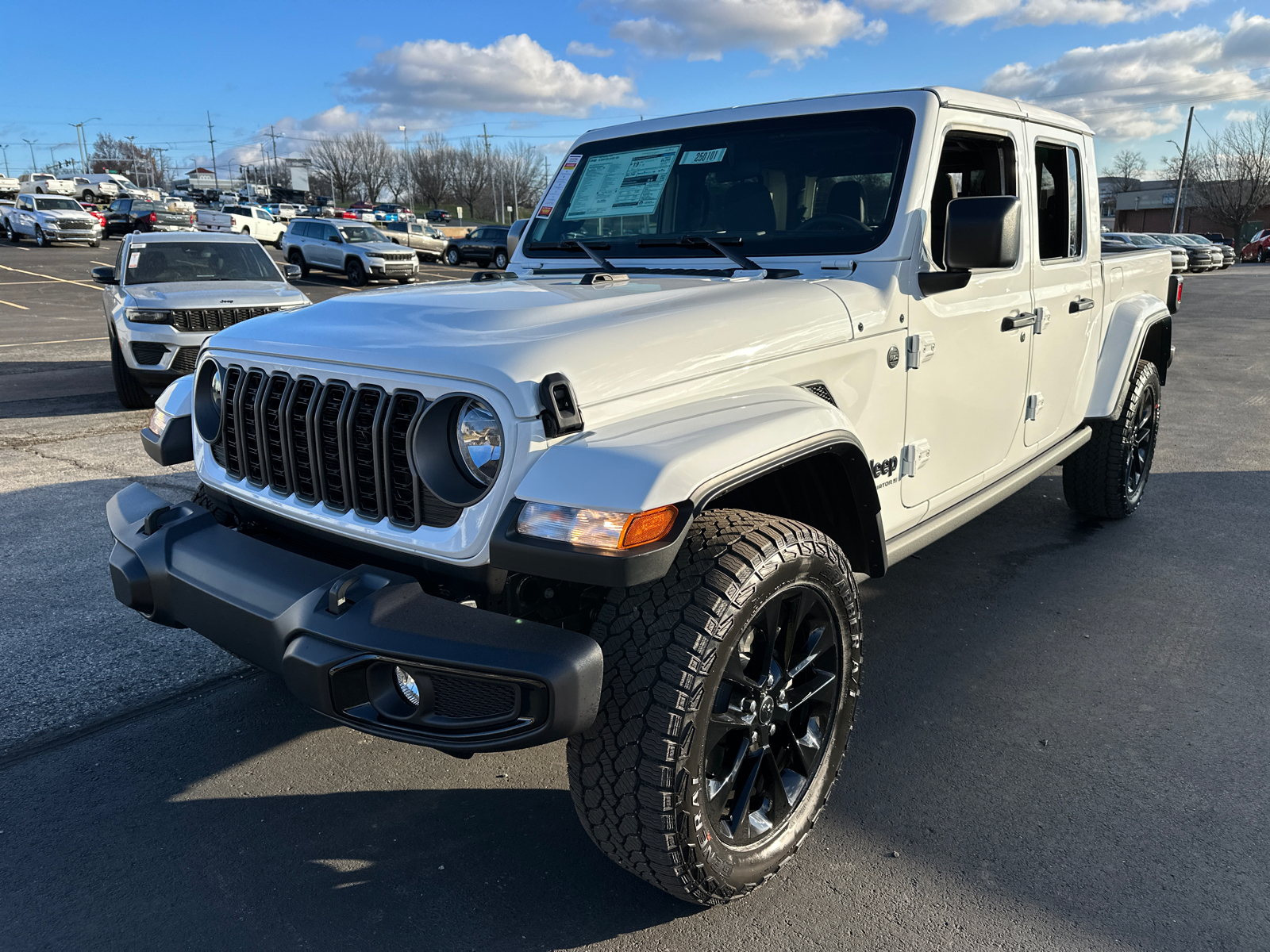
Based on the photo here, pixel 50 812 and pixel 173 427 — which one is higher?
pixel 173 427

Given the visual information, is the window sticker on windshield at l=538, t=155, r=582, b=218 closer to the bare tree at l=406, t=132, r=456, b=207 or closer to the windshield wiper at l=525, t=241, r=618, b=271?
the windshield wiper at l=525, t=241, r=618, b=271

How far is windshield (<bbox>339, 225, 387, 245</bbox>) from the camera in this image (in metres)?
25.6

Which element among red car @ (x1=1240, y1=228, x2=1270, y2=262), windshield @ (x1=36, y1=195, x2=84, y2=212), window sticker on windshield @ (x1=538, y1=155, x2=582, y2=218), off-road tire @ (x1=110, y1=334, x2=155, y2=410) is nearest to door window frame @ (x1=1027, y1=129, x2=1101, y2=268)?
window sticker on windshield @ (x1=538, y1=155, x2=582, y2=218)

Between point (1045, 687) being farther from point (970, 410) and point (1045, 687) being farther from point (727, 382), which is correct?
point (727, 382)

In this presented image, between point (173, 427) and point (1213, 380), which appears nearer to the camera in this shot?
point (173, 427)

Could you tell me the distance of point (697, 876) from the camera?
2.13 meters

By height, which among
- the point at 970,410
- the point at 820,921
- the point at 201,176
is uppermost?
the point at 201,176

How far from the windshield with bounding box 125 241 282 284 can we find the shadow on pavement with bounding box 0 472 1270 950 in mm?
7516

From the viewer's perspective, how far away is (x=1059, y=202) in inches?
162

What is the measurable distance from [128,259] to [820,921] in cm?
979

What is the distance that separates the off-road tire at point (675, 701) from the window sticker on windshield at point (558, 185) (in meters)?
2.14

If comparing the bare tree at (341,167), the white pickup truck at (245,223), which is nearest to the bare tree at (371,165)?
the bare tree at (341,167)

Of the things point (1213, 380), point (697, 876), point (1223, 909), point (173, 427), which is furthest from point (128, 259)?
point (1213, 380)

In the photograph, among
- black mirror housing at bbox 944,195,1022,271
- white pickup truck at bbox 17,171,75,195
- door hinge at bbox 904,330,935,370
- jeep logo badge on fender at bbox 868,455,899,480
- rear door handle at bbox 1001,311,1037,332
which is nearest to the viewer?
black mirror housing at bbox 944,195,1022,271
